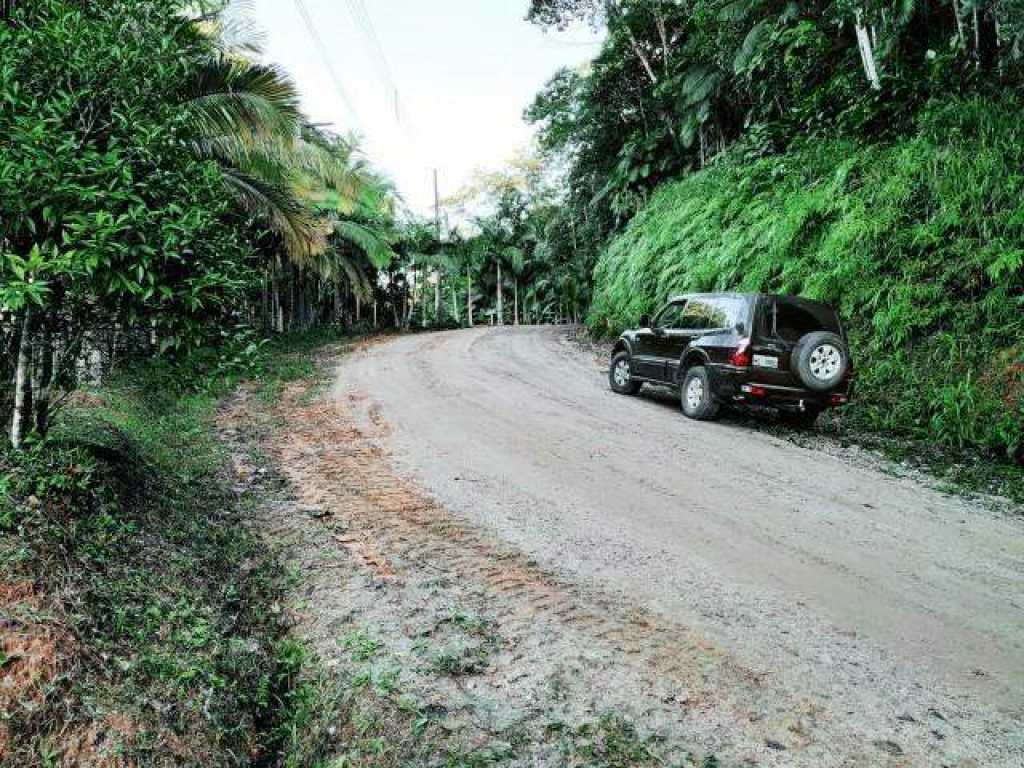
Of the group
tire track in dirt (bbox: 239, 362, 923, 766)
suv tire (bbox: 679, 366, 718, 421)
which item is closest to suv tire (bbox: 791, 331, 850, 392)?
suv tire (bbox: 679, 366, 718, 421)

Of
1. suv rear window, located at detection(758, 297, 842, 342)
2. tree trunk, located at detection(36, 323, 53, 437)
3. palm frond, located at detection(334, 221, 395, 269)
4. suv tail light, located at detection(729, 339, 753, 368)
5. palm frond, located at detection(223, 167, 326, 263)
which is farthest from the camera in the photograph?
palm frond, located at detection(334, 221, 395, 269)

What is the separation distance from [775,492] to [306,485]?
4.17 meters

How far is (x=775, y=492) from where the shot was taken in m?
5.63

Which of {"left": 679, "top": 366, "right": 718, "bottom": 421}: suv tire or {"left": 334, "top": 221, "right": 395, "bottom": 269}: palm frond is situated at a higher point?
{"left": 334, "top": 221, "right": 395, "bottom": 269}: palm frond

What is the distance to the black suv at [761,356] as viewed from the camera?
765cm

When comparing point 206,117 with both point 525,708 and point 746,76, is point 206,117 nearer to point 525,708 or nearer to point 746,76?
point 525,708

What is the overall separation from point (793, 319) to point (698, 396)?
1586mm

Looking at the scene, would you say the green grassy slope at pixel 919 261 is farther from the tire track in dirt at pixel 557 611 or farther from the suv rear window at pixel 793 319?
the tire track in dirt at pixel 557 611

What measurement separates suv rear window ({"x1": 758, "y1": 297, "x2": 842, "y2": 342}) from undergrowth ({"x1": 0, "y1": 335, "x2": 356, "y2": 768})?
6428 millimetres

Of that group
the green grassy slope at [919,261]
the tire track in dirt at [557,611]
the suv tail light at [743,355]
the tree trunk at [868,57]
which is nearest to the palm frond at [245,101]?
the tire track in dirt at [557,611]

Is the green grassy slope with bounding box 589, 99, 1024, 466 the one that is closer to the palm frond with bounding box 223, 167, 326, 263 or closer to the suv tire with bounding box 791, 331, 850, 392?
the suv tire with bounding box 791, 331, 850, 392

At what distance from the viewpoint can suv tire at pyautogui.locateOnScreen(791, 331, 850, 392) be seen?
7.61 meters

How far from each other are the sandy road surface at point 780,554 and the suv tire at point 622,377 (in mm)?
2070

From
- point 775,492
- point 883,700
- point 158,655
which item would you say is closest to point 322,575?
point 158,655
